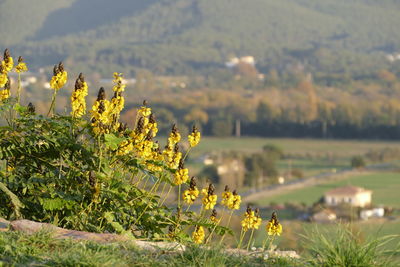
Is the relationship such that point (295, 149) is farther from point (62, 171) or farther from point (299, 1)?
point (299, 1)

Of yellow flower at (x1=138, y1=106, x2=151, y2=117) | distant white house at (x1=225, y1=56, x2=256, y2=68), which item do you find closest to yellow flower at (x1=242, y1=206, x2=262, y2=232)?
yellow flower at (x1=138, y1=106, x2=151, y2=117)

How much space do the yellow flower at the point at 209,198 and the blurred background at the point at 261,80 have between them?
63cm

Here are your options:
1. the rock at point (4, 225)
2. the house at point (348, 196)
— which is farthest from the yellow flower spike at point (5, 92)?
the house at point (348, 196)

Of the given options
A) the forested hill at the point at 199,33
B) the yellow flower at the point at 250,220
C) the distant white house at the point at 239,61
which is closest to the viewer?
the yellow flower at the point at 250,220

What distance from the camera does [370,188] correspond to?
51.1m

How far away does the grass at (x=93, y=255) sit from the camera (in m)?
3.81

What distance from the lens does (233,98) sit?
93.0 metres

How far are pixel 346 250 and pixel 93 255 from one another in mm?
1110

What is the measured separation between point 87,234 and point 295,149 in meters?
65.9

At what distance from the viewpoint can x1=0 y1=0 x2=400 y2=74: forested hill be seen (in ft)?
→ 466

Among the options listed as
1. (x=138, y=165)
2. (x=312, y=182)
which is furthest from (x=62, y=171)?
(x=312, y=182)

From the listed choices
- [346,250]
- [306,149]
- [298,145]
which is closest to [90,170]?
[346,250]

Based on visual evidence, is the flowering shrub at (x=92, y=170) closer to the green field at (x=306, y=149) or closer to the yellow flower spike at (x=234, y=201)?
the yellow flower spike at (x=234, y=201)

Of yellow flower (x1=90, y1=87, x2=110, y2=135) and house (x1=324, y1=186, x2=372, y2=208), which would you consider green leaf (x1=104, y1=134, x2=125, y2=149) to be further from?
house (x1=324, y1=186, x2=372, y2=208)
